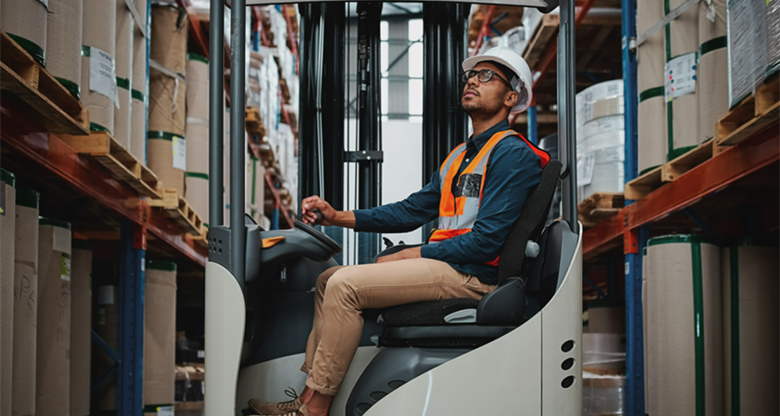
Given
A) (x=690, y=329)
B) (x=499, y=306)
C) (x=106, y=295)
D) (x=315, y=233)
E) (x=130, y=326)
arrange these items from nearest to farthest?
(x=499, y=306)
(x=315, y=233)
(x=690, y=329)
(x=130, y=326)
(x=106, y=295)

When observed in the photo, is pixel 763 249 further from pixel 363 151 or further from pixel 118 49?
pixel 118 49

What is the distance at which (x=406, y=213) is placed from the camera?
3.42 meters

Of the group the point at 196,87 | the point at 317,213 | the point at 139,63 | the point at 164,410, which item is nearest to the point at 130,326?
the point at 164,410

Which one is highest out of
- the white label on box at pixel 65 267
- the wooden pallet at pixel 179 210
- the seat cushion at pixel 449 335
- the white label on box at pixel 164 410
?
the wooden pallet at pixel 179 210

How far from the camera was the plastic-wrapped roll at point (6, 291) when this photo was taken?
3260 mm

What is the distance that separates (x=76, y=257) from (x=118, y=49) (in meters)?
1.28

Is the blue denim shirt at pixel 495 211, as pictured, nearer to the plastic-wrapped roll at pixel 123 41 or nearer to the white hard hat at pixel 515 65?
the white hard hat at pixel 515 65

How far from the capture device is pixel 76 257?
495 cm

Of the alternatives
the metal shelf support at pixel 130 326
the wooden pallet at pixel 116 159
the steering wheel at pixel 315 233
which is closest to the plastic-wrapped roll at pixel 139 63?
the wooden pallet at pixel 116 159

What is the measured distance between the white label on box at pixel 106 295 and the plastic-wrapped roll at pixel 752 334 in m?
4.06

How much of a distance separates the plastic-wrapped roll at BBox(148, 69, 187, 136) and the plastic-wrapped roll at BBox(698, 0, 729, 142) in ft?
11.9

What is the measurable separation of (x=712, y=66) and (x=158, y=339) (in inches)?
166

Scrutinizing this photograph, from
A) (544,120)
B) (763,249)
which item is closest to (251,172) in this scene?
(544,120)

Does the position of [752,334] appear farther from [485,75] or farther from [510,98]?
[485,75]
